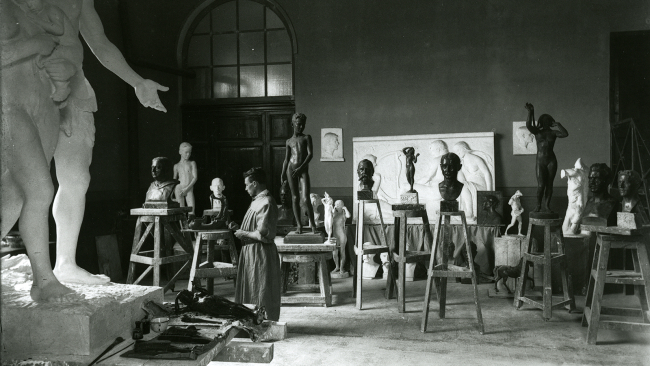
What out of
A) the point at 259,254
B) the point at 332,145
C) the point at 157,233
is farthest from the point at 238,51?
the point at 259,254

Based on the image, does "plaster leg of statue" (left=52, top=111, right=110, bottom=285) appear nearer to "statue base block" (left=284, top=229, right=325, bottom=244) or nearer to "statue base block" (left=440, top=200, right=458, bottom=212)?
"statue base block" (left=284, top=229, right=325, bottom=244)

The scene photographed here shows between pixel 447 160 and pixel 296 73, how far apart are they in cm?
Answer: 434

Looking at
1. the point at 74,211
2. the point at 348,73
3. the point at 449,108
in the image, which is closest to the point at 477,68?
the point at 449,108

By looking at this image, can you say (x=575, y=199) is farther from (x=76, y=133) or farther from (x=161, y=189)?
(x=76, y=133)

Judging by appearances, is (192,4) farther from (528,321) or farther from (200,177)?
(528,321)

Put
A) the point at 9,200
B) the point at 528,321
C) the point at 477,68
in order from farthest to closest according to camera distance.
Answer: the point at 477,68, the point at 528,321, the point at 9,200

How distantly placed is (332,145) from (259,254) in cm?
438

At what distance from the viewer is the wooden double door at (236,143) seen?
9.64 metres

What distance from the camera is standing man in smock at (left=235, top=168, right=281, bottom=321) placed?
16.2 ft

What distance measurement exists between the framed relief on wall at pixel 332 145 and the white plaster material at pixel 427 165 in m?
0.28

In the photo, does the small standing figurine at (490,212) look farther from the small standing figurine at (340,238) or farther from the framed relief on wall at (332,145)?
the framed relief on wall at (332,145)

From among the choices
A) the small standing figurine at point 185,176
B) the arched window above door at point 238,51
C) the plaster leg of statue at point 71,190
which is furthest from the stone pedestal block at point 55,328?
the arched window above door at point 238,51

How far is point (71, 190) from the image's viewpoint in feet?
9.34

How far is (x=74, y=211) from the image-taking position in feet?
9.43
